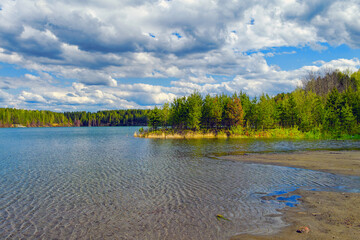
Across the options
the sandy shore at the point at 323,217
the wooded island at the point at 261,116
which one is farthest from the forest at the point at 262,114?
the sandy shore at the point at 323,217

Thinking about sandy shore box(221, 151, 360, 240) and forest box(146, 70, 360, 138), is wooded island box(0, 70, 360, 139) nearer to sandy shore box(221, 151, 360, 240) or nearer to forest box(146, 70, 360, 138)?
forest box(146, 70, 360, 138)

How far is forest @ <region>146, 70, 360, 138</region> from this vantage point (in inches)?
2862

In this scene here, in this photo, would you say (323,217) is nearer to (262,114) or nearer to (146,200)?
A: (146,200)

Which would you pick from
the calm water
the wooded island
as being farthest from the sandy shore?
the wooded island

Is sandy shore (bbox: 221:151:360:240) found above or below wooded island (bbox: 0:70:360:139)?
below

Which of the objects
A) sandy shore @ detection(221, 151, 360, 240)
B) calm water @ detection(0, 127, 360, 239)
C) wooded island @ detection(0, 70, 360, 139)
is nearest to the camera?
sandy shore @ detection(221, 151, 360, 240)

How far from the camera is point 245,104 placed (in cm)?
8844

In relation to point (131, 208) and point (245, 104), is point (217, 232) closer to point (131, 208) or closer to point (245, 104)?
point (131, 208)

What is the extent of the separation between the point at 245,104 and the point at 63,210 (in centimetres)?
8212

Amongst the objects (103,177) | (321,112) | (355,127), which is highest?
(321,112)

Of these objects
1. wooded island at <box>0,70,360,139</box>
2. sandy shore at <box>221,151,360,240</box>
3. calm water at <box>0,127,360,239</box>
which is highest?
wooded island at <box>0,70,360,139</box>

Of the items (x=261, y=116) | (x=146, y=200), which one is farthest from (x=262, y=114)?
(x=146, y=200)

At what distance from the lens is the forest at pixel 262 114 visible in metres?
72.7

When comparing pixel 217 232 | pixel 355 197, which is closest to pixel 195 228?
pixel 217 232
